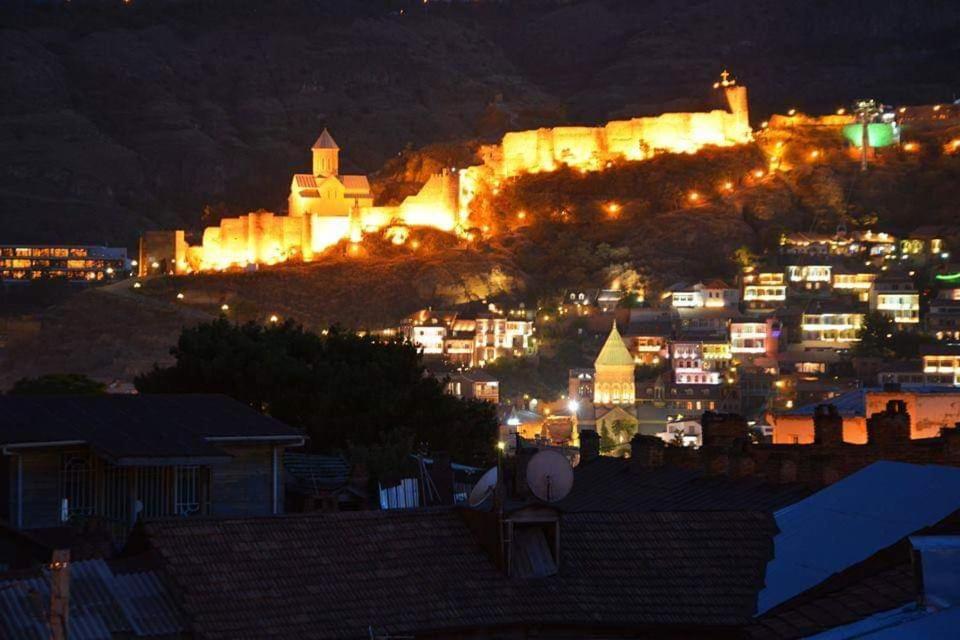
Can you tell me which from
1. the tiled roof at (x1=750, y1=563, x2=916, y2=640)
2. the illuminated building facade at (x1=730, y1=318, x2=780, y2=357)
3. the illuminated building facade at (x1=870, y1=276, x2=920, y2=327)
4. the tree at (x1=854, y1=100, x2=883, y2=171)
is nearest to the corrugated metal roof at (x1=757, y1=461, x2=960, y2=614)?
the tiled roof at (x1=750, y1=563, x2=916, y2=640)

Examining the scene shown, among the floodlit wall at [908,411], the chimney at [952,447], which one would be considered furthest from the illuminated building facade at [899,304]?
the chimney at [952,447]

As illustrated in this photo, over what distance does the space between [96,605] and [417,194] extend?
153 metres

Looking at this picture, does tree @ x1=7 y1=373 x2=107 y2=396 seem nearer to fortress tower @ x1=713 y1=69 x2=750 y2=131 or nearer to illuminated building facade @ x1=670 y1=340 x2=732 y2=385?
illuminated building facade @ x1=670 y1=340 x2=732 y2=385

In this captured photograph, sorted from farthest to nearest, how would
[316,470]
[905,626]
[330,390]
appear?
1. [330,390]
2. [316,470]
3. [905,626]

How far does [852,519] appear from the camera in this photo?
69.9 ft

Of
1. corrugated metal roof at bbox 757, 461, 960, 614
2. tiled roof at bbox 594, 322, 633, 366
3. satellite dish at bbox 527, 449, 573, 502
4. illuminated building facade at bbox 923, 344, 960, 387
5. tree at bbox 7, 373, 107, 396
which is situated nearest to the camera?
corrugated metal roof at bbox 757, 461, 960, 614

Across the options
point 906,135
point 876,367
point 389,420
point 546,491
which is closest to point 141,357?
point 876,367

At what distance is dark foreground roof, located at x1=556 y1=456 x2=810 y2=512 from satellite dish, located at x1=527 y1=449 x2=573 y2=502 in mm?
2174

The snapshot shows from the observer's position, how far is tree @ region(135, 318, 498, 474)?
4175cm

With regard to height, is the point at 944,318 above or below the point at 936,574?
above

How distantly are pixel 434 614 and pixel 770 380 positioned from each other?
387 ft

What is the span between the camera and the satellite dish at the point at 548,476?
2078 cm

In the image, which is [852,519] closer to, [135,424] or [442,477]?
[442,477]

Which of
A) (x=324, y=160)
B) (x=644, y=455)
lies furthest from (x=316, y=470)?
(x=324, y=160)
